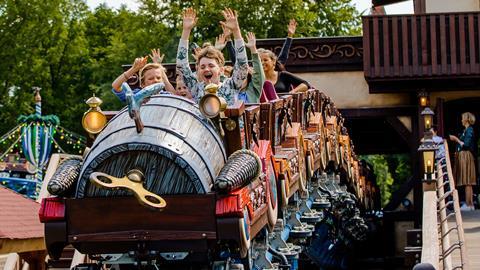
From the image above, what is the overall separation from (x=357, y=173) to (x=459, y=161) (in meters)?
1.71

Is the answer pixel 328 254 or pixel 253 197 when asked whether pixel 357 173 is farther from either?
pixel 253 197

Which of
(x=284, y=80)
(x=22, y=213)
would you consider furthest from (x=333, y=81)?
(x=22, y=213)

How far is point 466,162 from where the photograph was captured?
17.3 metres

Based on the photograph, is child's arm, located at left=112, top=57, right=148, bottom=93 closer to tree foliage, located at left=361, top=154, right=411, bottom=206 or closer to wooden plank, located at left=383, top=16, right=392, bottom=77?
wooden plank, located at left=383, top=16, right=392, bottom=77

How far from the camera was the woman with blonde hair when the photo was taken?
17.2 meters

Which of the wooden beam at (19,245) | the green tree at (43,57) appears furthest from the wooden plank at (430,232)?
the green tree at (43,57)

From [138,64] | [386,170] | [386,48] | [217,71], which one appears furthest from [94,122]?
[386,170]

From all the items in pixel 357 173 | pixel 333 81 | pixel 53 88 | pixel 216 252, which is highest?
pixel 53 88

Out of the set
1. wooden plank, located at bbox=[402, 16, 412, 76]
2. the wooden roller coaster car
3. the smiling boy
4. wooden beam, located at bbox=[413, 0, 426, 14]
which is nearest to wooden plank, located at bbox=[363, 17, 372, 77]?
wooden plank, located at bbox=[402, 16, 412, 76]

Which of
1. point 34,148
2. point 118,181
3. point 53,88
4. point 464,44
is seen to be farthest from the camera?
point 53,88

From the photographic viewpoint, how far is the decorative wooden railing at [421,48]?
59.2ft

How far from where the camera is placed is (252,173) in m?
6.84

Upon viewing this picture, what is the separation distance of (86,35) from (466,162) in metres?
27.4

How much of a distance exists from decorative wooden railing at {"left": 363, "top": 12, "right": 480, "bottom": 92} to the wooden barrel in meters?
11.4
